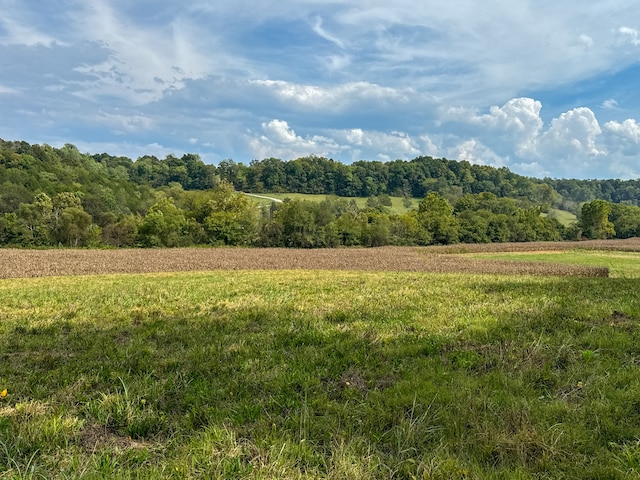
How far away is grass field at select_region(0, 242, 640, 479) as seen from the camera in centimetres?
362

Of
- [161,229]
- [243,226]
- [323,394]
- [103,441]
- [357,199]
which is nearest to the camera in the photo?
[103,441]

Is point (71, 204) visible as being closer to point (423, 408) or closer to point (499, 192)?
point (423, 408)

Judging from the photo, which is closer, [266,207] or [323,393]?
[323,393]

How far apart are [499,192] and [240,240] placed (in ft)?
379

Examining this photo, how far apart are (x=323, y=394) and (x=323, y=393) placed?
0.15ft

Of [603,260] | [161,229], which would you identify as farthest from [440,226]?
[161,229]

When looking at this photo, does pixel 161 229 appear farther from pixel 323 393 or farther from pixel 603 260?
pixel 323 393

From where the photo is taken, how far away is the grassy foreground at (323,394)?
363 cm

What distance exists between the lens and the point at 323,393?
5.18m

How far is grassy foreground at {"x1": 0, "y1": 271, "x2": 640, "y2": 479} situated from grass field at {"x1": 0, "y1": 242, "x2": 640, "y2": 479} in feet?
0.08

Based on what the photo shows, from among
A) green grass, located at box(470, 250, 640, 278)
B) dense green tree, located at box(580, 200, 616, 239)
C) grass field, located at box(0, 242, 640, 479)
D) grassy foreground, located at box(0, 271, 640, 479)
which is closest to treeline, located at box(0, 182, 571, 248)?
dense green tree, located at box(580, 200, 616, 239)

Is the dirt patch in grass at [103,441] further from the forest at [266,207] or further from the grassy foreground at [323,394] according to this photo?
the forest at [266,207]

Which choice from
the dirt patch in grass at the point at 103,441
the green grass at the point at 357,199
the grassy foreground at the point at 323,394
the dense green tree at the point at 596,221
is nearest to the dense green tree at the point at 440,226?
the green grass at the point at 357,199

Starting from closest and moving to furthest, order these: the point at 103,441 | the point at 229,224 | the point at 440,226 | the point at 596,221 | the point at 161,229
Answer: the point at 103,441 → the point at 161,229 → the point at 229,224 → the point at 440,226 → the point at 596,221
